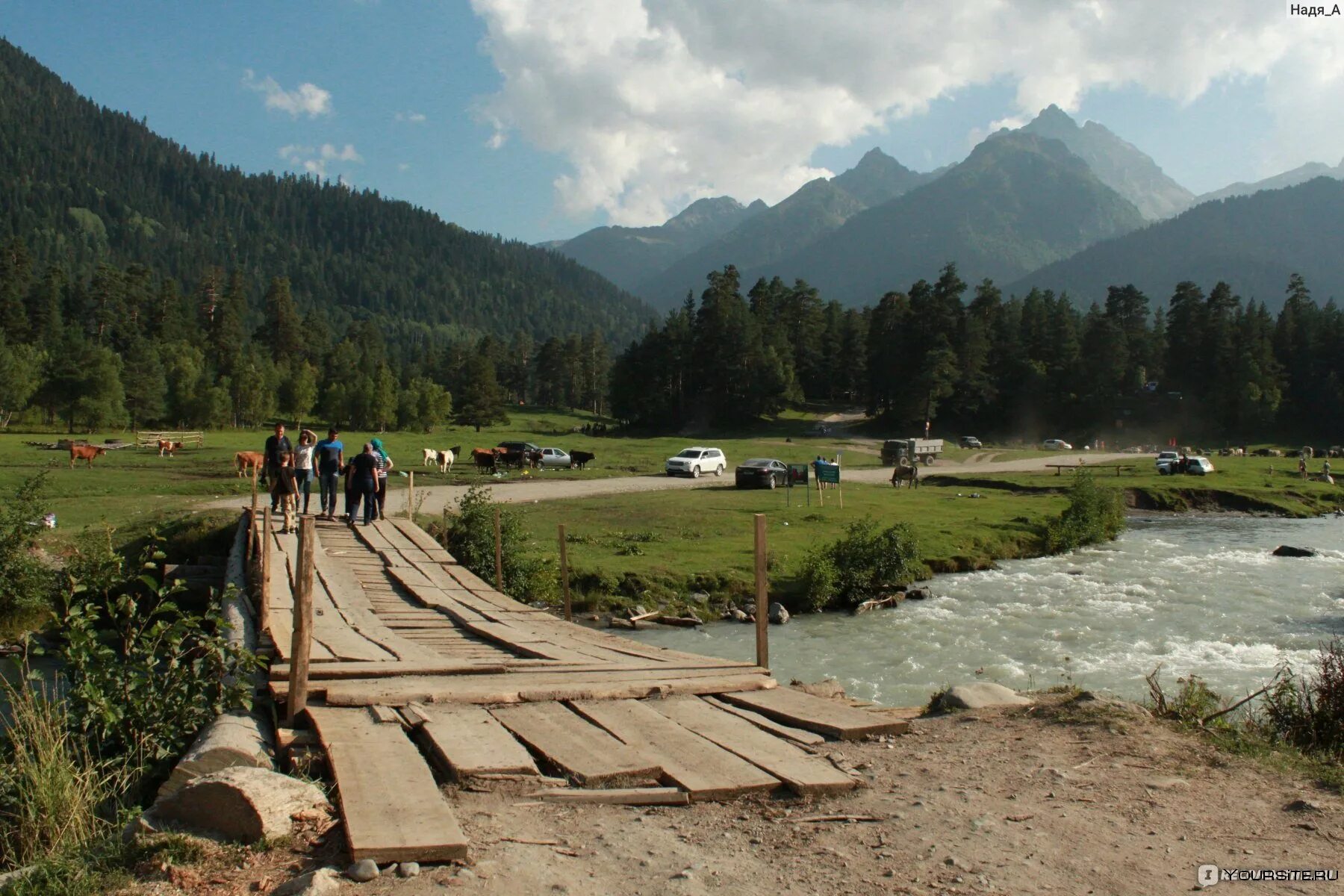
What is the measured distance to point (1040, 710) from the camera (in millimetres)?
9258

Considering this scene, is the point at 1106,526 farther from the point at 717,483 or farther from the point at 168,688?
the point at 168,688

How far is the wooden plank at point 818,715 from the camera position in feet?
26.5

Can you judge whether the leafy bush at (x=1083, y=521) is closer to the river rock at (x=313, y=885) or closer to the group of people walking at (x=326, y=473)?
the group of people walking at (x=326, y=473)

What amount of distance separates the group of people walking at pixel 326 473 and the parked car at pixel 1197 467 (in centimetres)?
5196

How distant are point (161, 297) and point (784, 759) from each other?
→ 5149 inches

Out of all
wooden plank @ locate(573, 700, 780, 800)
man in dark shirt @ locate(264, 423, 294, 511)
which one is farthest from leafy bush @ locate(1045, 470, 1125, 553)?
A: wooden plank @ locate(573, 700, 780, 800)

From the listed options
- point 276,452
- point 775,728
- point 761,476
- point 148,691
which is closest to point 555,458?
point 761,476

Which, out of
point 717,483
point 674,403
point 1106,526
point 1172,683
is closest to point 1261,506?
point 1106,526

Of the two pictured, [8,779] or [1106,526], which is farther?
[1106,526]

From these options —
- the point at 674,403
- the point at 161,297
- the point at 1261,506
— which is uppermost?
the point at 161,297

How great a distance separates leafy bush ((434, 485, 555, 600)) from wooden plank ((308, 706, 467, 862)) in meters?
14.3

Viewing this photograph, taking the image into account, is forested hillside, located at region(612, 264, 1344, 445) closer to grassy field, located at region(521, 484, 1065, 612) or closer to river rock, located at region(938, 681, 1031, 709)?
grassy field, located at region(521, 484, 1065, 612)

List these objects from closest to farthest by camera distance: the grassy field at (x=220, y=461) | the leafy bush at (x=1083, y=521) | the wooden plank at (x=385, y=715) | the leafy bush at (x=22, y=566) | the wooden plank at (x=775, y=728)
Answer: the wooden plank at (x=385, y=715) → the wooden plank at (x=775, y=728) → the leafy bush at (x=22, y=566) → the grassy field at (x=220, y=461) → the leafy bush at (x=1083, y=521)

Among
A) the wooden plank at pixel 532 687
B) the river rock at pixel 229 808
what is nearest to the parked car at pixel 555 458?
the wooden plank at pixel 532 687
